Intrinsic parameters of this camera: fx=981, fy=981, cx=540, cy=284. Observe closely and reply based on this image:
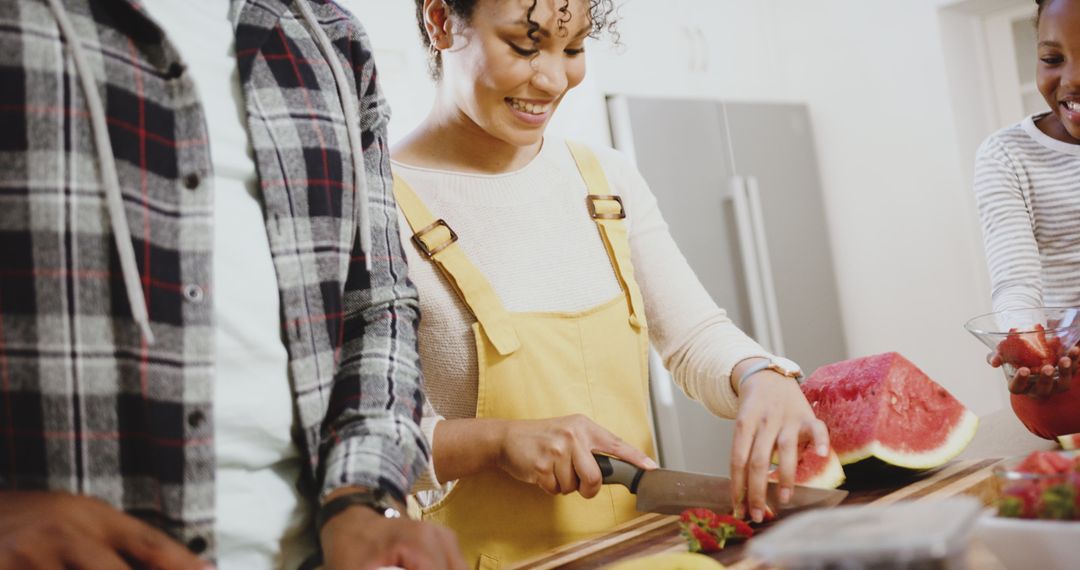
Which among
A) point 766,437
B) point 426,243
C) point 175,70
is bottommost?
point 766,437

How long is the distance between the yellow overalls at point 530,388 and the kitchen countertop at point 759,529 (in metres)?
0.13

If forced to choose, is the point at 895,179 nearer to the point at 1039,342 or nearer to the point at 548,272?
the point at 1039,342

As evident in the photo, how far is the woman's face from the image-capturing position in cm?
149

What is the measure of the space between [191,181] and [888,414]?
1086 millimetres

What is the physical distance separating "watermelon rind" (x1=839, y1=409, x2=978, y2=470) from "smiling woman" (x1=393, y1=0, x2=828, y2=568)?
135 millimetres

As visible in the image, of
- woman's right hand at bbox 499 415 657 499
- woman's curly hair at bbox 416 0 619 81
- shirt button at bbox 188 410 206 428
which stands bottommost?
woman's right hand at bbox 499 415 657 499

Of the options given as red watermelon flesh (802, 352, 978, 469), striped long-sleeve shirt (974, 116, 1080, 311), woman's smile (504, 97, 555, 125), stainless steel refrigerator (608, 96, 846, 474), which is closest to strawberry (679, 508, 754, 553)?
red watermelon flesh (802, 352, 978, 469)

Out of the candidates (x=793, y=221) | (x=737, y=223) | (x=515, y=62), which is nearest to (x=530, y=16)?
(x=515, y=62)

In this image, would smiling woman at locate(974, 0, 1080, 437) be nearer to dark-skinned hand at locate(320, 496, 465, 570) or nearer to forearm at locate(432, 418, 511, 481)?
forearm at locate(432, 418, 511, 481)

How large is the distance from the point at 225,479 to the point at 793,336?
3.45 meters

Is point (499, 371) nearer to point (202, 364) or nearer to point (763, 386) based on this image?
point (763, 386)

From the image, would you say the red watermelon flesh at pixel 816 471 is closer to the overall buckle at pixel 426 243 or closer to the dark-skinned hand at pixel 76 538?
the overall buckle at pixel 426 243

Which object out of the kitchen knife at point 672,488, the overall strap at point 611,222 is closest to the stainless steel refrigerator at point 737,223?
the overall strap at point 611,222

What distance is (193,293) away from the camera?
98 cm
